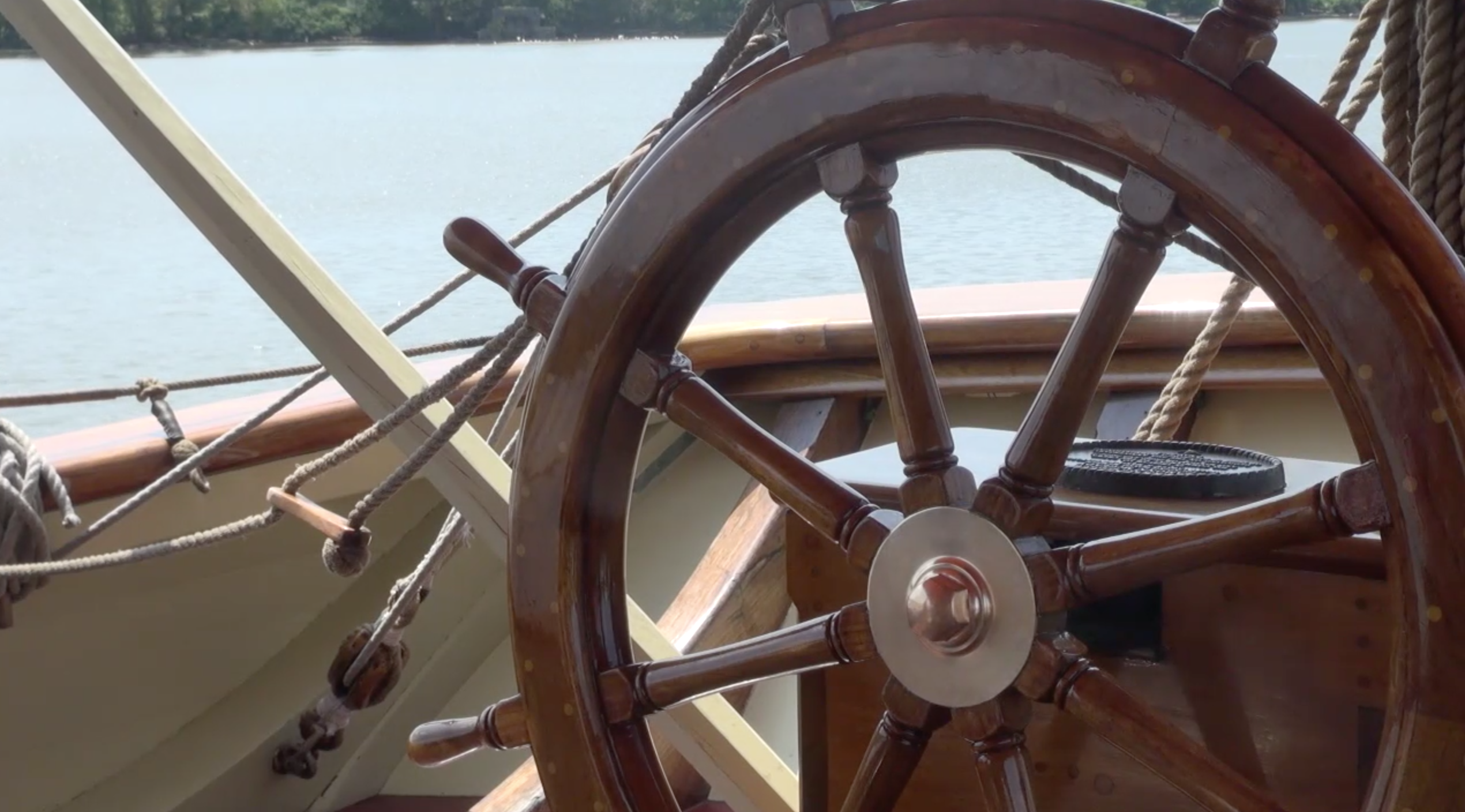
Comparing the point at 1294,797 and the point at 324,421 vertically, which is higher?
the point at 324,421

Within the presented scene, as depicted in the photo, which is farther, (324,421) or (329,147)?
(329,147)

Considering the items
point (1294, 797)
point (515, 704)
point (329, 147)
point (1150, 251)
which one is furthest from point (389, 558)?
point (329, 147)

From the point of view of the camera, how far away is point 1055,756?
3.23 ft

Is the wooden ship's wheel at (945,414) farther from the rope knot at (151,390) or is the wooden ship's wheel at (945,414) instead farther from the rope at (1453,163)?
the rope knot at (151,390)

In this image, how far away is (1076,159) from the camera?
0.69 meters

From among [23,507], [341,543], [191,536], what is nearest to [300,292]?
[341,543]

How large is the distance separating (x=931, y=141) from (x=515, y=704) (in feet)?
1.41

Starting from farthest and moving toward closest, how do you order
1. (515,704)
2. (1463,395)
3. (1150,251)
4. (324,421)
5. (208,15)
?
(208,15)
(324,421)
(515,704)
(1150,251)
(1463,395)

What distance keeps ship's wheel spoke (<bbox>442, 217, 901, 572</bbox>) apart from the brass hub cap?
34 mm

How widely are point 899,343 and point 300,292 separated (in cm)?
79

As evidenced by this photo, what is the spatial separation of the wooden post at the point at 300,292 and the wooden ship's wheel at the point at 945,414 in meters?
0.50

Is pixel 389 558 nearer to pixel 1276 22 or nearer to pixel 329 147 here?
pixel 1276 22

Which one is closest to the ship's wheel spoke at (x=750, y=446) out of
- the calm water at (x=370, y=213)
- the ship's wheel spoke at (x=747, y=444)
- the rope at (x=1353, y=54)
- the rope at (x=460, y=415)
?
the ship's wheel spoke at (x=747, y=444)

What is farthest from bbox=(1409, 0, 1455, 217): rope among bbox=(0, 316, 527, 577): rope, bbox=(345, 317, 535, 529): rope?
bbox=(0, 316, 527, 577): rope
